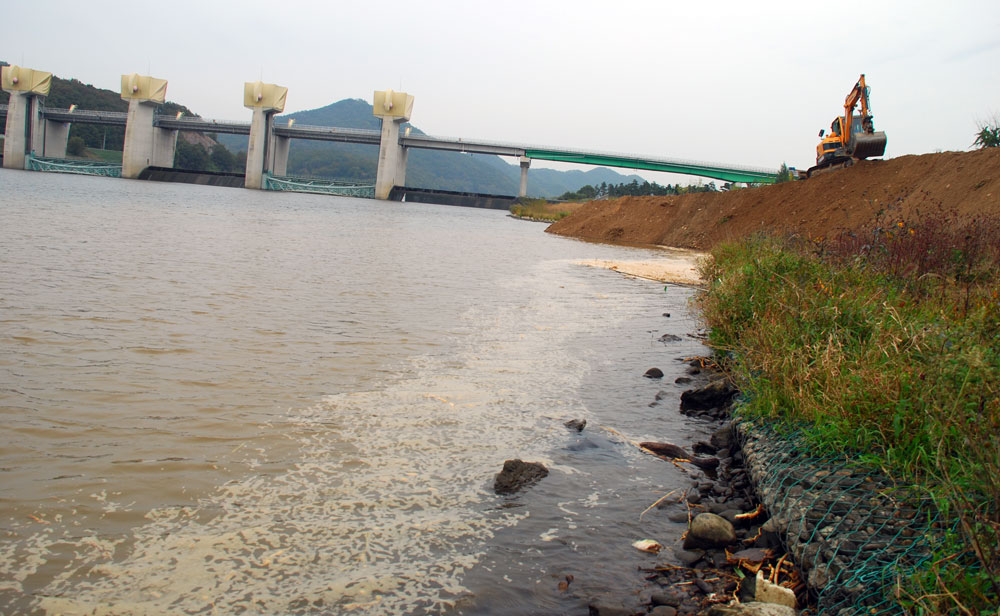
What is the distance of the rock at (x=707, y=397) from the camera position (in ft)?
25.1

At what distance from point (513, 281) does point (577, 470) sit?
12881mm

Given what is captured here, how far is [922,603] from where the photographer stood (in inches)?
113

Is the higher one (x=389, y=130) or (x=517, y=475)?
(x=389, y=130)

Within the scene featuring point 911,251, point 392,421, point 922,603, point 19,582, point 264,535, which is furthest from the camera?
point 911,251

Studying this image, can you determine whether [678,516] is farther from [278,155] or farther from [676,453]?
[278,155]

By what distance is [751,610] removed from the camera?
3381 mm

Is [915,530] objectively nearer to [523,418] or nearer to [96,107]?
[523,418]

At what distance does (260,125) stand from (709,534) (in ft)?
387

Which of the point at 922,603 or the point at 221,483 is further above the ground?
the point at 922,603

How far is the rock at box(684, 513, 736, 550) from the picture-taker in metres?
4.41

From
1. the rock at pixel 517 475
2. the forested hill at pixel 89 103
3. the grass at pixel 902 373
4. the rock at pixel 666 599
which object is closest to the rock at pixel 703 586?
the rock at pixel 666 599

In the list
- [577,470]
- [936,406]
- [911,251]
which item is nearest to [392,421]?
[577,470]

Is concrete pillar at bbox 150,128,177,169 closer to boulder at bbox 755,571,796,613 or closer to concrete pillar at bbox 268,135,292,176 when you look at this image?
concrete pillar at bbox 268,135,292,176

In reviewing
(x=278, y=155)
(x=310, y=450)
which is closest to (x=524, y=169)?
(x=278, y=155)
